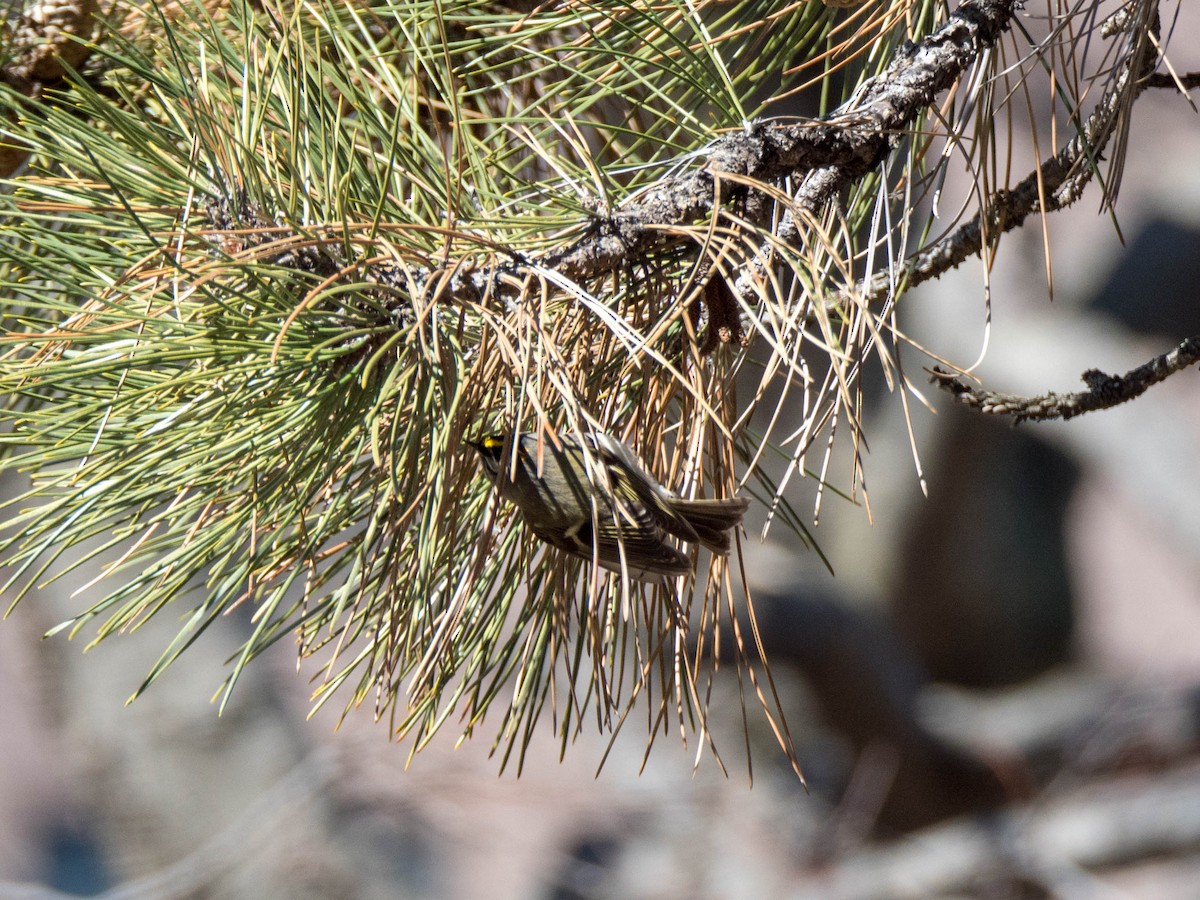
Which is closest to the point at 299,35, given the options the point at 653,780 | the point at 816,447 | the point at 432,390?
the point at 432,390

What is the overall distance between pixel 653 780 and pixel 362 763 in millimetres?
586

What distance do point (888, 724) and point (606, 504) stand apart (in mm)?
1992

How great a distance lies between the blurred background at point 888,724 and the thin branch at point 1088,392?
1.50m

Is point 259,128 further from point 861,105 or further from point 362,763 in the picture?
point 362,763

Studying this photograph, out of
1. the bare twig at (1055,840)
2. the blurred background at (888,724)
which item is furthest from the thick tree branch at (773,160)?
the bare twig at (1055,840)

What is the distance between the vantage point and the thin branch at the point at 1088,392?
0.47 m

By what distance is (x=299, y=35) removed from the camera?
15.7 inches

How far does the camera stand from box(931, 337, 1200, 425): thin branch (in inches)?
18.4

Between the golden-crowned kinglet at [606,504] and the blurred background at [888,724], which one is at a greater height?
the golden-crowned kinglet at [606,504]

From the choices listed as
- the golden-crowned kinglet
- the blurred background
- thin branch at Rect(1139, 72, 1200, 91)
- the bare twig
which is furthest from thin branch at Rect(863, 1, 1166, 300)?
the bare twig

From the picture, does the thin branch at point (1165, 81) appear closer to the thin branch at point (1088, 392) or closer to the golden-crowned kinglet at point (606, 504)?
the thin branch at point (1088, 392)

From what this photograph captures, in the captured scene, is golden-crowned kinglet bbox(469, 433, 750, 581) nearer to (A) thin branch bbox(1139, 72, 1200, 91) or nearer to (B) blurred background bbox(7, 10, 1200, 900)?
(A) thin branch bbox(1139, 72, 1200, 91)

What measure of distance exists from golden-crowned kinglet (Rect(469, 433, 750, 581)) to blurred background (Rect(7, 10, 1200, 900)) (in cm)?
161

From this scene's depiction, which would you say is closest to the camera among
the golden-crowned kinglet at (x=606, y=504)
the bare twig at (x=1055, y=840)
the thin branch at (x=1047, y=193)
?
the golden-crowned kinglet at (x=606, y=504)
